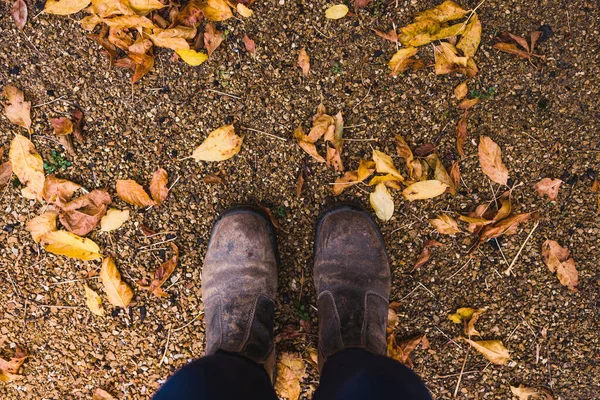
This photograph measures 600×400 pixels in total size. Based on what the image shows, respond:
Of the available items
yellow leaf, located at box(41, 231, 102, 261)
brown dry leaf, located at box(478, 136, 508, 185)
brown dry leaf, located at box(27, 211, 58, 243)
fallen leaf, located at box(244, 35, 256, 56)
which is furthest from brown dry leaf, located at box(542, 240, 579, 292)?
brown dry leaf, located at box(27, 211, 58, 243)

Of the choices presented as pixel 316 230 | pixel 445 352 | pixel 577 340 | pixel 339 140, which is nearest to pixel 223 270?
pixel 316 230

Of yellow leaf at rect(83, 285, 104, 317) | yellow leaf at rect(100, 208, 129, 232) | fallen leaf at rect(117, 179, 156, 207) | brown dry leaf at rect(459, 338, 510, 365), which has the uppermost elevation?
fallen leaf at rect(117, 179, 156, 207)

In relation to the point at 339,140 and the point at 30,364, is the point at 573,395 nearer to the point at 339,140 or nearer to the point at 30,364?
the point at 339,140

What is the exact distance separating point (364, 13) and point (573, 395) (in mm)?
2002

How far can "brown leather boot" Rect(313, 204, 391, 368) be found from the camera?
174 cm

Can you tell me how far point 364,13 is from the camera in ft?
6.01

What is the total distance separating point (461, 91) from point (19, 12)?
1.97 m

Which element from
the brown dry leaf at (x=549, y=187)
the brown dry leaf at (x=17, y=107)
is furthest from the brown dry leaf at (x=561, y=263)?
the brown dry leaf at (x=17, y=107)

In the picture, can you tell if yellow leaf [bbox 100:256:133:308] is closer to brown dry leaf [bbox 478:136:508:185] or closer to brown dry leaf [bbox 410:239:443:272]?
brown dry leaf [bbox 410:239:443:272]

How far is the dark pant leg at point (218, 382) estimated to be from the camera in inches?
49.8

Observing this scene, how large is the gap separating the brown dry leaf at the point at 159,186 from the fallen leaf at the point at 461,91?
134 centimetres

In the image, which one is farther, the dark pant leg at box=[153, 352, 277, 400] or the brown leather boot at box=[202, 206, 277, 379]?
the brown leather boot at box=[202, 206, 277, 379]

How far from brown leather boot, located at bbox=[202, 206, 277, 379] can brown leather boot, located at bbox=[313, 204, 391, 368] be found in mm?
219

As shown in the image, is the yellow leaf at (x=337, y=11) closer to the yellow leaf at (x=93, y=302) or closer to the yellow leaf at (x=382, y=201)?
the yellow leaf at (x=382, y=201)
